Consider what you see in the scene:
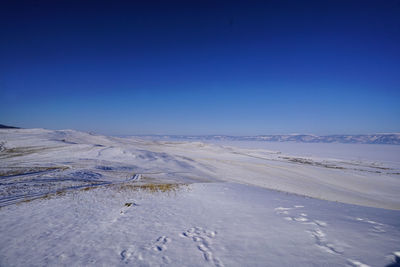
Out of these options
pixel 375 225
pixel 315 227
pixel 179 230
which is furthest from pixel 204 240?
pixel 375 225

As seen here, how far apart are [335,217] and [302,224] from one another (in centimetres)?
206

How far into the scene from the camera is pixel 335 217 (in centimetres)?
773

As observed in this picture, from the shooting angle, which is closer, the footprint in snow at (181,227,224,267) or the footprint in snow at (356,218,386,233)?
the footprint in snow at (181,227,224,267)

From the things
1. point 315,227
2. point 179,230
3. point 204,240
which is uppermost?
point 315,227

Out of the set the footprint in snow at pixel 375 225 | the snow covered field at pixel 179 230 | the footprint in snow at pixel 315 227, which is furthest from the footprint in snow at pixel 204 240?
the footprint in snow at pixel 375 225

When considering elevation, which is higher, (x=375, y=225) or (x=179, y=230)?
(x=375, y=225)

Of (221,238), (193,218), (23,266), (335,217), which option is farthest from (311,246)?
(23,266)

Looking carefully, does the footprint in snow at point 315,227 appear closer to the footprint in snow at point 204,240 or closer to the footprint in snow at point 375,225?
the footprint in snow at point 375,225

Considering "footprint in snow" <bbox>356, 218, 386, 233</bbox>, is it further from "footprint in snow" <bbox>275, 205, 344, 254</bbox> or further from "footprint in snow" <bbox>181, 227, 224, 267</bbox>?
"footprint in snow" <bbox>181, 227, 224, 267</bbox>

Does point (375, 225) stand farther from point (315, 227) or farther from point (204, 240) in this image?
point (204, 240)

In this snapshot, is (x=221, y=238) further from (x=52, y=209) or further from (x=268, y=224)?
(x=52, y=209)

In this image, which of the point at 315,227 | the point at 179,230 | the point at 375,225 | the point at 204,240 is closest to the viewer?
the point at 204,240

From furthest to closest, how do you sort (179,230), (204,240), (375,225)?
(179,230) < (375,225) < (204,240)

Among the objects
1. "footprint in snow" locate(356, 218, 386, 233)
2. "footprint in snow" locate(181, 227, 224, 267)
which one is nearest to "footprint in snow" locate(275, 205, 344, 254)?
"footprint in snow" locate(356, 218, 386, 233)
